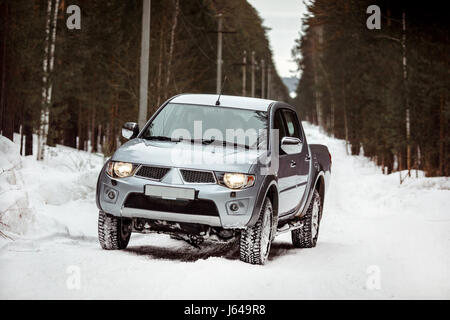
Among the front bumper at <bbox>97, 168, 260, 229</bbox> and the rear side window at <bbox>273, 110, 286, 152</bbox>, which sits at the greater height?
the rear side window at <bbox>273, 110, 286, 152</bbox>

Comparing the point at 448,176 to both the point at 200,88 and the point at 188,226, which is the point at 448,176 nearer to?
the point at 188,226

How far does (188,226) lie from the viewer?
7629 mm

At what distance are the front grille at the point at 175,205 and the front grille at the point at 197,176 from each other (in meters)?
0.22

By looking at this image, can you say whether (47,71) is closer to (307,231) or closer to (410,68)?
(410,68)

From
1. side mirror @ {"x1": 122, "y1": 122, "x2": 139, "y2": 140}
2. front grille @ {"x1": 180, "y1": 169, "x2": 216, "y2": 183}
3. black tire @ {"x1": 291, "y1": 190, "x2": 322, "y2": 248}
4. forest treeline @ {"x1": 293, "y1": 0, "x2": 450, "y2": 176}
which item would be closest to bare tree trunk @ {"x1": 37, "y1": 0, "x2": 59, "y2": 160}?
forest treeline @ {"x1": 293, "y1": 0, "x2": 450, "y2": 176}

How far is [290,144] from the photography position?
8.55 metres

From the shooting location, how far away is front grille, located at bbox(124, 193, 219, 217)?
7.42m

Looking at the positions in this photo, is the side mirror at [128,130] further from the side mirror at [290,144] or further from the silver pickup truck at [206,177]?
the side mirror at [290,144]

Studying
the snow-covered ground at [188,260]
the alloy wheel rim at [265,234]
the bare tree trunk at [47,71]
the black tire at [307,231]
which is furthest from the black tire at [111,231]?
the bare tree trunk at [47,71]

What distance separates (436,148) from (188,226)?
16335 millimetres

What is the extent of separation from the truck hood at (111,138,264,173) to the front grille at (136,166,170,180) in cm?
5

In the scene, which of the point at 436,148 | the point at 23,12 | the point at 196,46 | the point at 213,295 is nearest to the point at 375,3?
the point at 436,148

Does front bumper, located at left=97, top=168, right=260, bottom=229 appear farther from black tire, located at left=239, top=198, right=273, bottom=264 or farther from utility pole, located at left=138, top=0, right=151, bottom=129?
utility pole, located at left=138, top=0, right=151, bottom=129

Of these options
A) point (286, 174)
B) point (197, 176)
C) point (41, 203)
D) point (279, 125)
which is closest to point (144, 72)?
point (41, 203)
